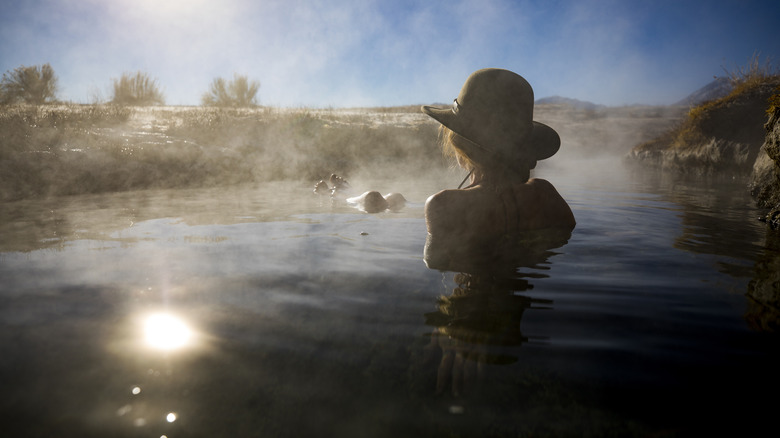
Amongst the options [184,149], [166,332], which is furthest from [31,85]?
[166,332]

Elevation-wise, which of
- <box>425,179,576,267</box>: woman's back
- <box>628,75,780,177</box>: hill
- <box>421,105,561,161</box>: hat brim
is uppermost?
<box>628,75,780,177</box>: hill

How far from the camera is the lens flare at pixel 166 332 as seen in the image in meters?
1.55

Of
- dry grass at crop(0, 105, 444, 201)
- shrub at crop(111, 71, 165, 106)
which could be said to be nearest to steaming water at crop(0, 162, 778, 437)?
dry grass at crop(0, 105, 444, 201)

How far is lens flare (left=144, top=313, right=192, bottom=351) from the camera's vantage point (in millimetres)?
1552

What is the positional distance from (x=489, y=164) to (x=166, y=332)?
205 centimetres

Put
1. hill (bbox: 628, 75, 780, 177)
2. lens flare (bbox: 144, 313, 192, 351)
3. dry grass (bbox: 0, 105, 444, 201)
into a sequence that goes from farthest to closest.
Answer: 1. hill (bbox: 628, 75, 780, 177)
2. dry grass (bbox: 0, 105, 444, 201)
3. lens flare (bbox: 144, 313, 192, 351)

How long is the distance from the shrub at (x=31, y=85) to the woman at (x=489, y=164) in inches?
964

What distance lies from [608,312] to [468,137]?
1261mm

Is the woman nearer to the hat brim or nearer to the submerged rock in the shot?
the hat brim

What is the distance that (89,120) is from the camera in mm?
8922

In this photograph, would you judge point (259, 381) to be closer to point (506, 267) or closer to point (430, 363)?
point (430, 363)

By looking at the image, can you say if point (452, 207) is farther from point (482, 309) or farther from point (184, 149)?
point (184, 149)

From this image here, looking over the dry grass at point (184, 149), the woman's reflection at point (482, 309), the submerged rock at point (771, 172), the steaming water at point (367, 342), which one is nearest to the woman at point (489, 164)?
the woman's reflection at point (482, 309)

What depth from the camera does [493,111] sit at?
253 cm
